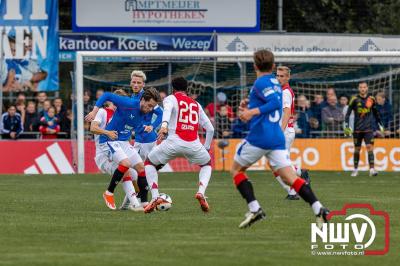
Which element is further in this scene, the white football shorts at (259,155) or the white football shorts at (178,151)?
the white football shorts at (178,151)

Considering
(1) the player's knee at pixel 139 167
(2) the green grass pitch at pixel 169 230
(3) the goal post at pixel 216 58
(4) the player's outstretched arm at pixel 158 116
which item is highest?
(3) the goal post at pixel 216 58

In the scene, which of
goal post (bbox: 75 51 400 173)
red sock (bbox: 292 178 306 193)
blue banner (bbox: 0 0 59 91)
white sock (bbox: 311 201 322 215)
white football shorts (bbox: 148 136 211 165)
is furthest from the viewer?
blue banner (bbox: 0 0 59 91)

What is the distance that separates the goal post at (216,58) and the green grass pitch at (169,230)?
6.86m

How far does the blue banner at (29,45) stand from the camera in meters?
32.3

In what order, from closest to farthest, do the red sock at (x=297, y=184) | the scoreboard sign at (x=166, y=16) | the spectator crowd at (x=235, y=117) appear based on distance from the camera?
1. the red sock at (x=297, y=184)
2. the spectator crowd at (x=235, y=117)
3. the scoreboard sign at (x=166, y=16)

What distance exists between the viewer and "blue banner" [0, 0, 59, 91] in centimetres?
3231

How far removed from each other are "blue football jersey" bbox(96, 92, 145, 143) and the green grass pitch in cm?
114

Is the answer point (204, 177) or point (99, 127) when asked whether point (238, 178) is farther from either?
point (99, 127)

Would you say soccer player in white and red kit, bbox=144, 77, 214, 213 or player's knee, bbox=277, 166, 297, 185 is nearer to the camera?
player's knee, bbox=277, 166, 297, 185

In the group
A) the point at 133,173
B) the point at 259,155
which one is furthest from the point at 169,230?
the point at 133,173

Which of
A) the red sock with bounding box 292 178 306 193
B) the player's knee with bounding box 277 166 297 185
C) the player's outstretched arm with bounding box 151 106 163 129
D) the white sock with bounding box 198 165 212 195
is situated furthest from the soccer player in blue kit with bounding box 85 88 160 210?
the red sock with bounding box 292 178 306 193

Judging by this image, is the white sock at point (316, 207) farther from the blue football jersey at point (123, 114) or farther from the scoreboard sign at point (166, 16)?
the scoreboard sign at point (166, 16)

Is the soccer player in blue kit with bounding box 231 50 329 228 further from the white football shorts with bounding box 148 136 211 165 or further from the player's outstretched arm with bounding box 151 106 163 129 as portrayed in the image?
the player's outstretched arm with bounding box 151 106 163 129

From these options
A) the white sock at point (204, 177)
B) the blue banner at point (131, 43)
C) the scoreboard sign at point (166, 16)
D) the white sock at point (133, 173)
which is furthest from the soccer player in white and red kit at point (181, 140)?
the scoreboard sign at point (166, 16)
